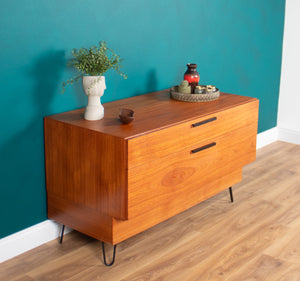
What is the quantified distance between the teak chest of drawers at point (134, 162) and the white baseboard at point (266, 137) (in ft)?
4.71

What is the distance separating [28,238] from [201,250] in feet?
2.99

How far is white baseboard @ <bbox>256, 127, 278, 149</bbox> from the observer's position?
4.21m

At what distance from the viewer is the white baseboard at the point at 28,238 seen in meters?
2.41

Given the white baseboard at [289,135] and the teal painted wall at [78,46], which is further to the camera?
the white baseboard at [289,135]

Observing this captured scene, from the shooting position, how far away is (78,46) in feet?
8.32

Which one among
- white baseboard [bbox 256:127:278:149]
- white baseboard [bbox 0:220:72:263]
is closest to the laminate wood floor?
white baseboard [bbox 0:220:72:263]

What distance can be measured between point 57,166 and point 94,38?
2.37 feet

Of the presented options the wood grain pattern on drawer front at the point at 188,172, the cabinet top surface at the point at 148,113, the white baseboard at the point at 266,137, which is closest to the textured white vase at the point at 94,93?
the cabinet top surface at the point at 148,113

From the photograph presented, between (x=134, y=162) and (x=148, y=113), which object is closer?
(x=134, y=162)

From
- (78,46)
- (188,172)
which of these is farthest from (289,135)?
(78,46)

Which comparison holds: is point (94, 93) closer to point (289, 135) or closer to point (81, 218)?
point (81, 218)

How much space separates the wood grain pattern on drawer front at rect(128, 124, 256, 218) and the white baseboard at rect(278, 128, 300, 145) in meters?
1.43

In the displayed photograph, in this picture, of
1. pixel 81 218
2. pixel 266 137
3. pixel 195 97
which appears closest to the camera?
pixel 81 218

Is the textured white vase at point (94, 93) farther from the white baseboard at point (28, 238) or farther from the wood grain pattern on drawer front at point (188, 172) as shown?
the white baseboard at point (28, 238)
